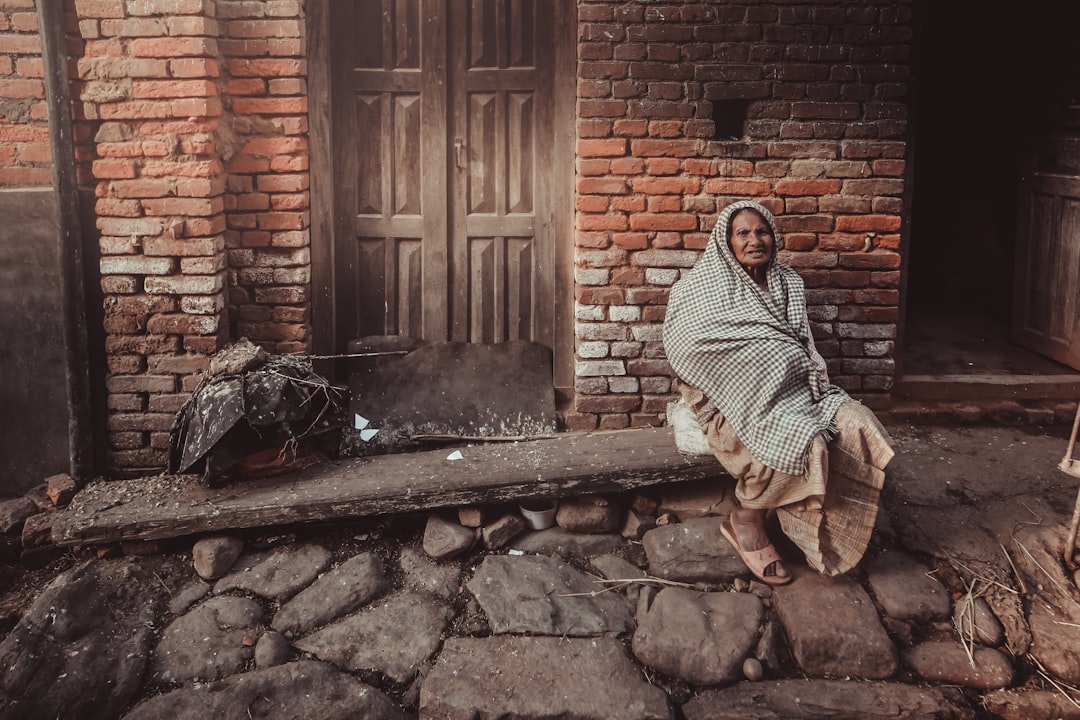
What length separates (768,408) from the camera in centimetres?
350

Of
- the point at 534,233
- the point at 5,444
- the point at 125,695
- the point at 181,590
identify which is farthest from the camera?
the point at 534,233

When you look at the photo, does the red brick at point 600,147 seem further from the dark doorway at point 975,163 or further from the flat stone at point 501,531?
the dark doorway at point 975,163

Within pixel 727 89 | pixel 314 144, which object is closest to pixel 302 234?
pixel 314 144

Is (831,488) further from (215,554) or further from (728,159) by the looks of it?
(215,554)

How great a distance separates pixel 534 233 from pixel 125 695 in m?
2.81

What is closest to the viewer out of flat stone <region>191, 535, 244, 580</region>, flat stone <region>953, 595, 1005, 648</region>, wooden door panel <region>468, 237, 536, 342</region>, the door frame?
flat stone <region>953, 595, 1005, 648</region>

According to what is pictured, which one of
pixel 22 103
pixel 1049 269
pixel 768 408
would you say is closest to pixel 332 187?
pixel 22 103

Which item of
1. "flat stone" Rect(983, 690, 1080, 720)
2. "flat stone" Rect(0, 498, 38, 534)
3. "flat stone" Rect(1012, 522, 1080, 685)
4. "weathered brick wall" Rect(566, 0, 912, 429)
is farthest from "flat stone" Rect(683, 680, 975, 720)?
"flat stone" Rect(0, 498, 38, 534)

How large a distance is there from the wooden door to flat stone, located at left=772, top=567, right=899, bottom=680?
1.92 metres

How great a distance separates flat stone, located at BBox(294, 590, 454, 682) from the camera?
329 cm

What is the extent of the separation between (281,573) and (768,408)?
80.5 inches

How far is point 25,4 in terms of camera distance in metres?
4.13

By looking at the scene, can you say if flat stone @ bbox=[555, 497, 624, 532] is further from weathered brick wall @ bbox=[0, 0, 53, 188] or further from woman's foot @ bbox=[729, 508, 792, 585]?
weathered brick wall @ bbox=[0, 0, 53, 188]

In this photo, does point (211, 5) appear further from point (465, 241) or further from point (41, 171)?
point (465, 241)
